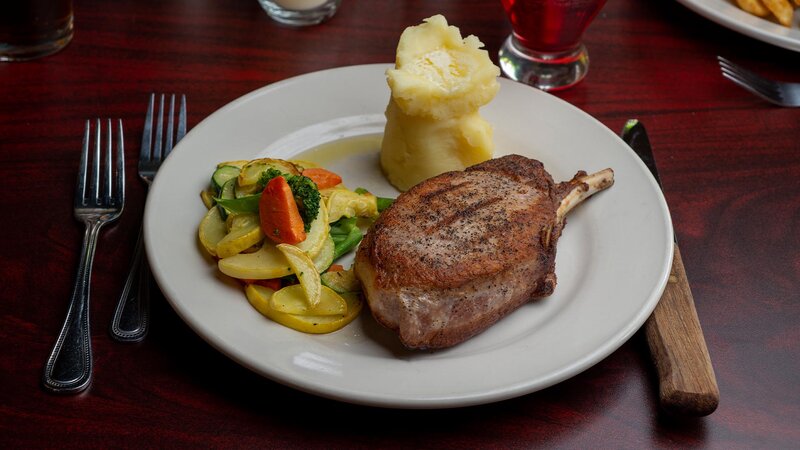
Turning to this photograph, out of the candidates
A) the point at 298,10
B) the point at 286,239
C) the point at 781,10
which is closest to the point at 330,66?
the point at 298,10

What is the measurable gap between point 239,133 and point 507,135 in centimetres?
95

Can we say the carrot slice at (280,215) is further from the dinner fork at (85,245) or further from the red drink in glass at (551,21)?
the red drink in glass at (551,21)

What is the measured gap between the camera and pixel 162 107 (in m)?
3.04

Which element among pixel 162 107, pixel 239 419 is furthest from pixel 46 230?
pixel 239 419

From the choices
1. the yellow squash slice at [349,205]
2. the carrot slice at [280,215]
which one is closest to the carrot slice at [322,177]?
the yellow squash slice at [349,205]

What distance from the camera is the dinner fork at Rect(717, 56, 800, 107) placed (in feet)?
11.2

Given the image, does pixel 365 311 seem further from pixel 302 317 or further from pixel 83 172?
pixel 83 172

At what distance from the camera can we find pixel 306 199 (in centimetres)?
234

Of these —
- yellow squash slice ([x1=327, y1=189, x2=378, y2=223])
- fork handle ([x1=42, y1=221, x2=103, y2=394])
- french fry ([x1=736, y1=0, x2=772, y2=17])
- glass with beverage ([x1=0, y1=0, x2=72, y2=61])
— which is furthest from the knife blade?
glass with beverage ([x1=0, y1=0, x2=72, y2=61])

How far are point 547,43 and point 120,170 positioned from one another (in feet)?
5.76

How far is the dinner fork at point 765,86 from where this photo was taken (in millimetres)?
3404

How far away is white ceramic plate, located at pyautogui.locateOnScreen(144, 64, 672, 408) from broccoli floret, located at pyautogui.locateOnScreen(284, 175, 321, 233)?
0.96ft

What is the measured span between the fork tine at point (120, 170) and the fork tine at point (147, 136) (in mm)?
66

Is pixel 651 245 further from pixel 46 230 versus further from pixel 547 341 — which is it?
pixel 46 230
